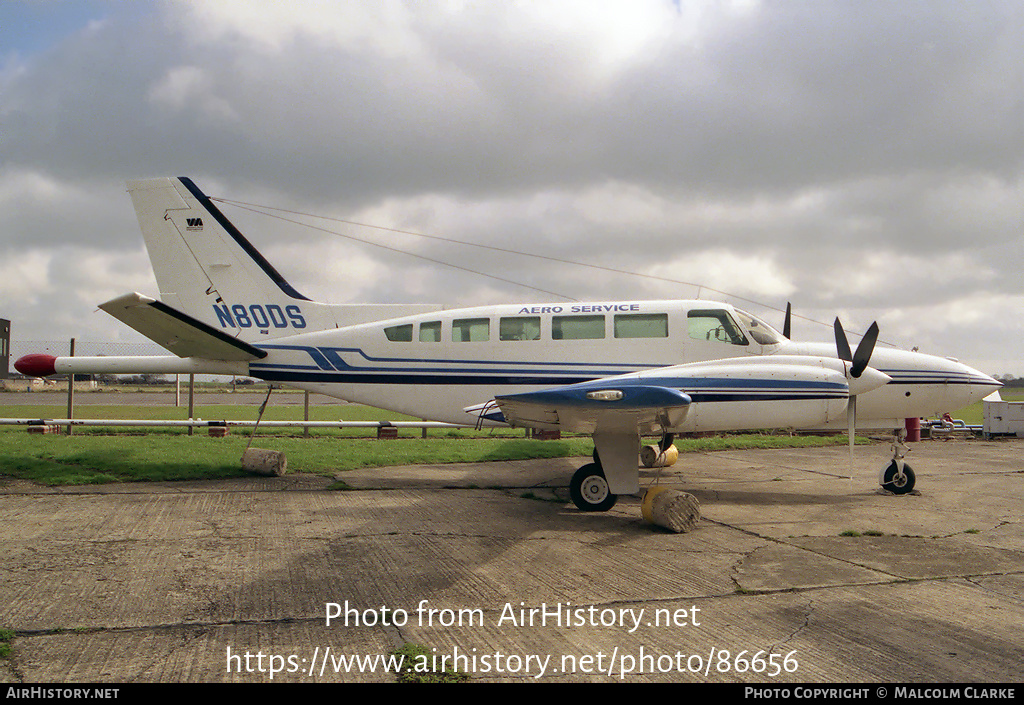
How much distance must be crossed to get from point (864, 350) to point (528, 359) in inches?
201

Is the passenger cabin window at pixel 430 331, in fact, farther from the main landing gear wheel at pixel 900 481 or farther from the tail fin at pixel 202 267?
the main landing gear wheel at pixel 900 481

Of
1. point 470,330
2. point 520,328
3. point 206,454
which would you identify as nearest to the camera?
point 520,328

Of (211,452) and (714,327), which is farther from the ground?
(714,327)

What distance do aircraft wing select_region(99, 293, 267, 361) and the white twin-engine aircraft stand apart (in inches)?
1.3

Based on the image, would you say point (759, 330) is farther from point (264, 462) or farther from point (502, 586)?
point (264, 462)

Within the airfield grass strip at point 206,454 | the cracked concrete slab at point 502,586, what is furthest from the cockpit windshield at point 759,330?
the airfield grass strip at point 206,454

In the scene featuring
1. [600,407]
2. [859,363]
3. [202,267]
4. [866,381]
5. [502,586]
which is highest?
[202,267]

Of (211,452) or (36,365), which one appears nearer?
(36,365)

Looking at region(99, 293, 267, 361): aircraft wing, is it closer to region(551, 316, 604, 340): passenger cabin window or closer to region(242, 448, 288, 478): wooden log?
region(242, 448, 288, 478): wooden log

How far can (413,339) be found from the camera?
11508mm

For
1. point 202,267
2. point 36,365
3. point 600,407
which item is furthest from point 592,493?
point 36,365

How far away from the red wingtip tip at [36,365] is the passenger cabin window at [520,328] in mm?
8884

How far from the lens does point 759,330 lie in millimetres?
10555
